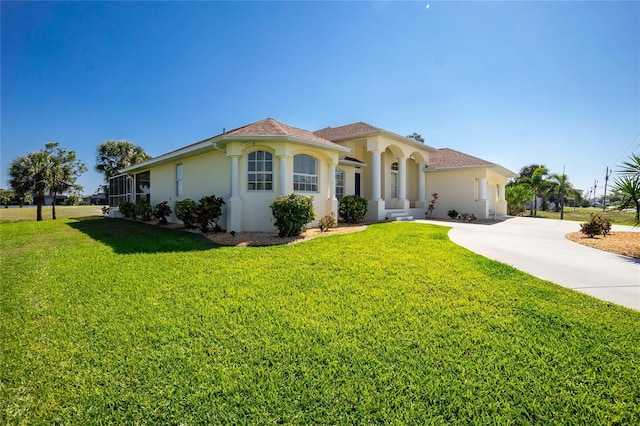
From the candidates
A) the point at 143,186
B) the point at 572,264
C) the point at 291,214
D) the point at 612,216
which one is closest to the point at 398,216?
the point at 291,214

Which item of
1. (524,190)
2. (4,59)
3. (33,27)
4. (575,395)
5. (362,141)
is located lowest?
(575,395)

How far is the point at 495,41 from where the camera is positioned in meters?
11.5

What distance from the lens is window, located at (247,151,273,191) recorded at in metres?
12.1

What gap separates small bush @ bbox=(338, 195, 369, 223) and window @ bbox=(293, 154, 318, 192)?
2.13 meters

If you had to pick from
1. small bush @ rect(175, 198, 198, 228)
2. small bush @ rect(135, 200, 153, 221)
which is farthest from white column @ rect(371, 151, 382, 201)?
small bush @ rect(135, 200, 153, 221)

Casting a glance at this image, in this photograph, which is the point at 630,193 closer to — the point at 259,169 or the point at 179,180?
the point at 259,169

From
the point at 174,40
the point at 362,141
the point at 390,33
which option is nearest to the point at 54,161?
the point at 174,40

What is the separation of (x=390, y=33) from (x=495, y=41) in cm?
429

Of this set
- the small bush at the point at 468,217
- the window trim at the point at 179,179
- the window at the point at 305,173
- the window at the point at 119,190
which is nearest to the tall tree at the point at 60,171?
the window at the point at 119,190

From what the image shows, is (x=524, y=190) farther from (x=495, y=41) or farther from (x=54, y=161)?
(x=54, y=161)

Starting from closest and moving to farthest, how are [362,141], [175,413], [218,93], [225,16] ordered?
[175,413]
[225,16]
[218,93]
[362,141]

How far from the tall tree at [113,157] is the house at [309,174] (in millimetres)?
9116

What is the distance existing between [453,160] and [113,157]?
38088mm

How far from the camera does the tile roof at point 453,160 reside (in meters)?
20.1
